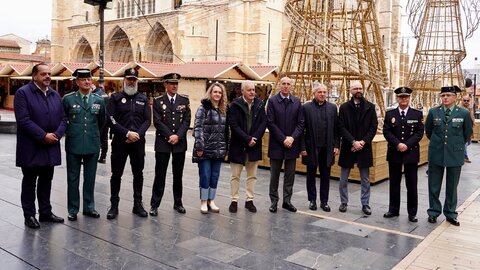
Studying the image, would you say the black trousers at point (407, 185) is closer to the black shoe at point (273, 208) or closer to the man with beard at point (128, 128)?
the black shoe at point (273, 208)

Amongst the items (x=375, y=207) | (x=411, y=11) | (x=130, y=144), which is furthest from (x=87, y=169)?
(x=411, y=11)

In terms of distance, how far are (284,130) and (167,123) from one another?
1.62 metres

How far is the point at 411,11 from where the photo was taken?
15461 millimetres

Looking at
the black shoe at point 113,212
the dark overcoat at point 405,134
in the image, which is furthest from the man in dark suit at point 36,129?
the dark overcoat at point 405,134

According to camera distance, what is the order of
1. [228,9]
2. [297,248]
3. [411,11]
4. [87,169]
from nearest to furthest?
[297,248] → [87,169] → [411,11] → [228,9]

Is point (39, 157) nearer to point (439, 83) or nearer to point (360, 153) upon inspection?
point (360, 153)

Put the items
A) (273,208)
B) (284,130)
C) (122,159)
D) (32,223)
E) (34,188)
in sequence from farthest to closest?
1. (284,130)
2. (273,208)
3. (122,159)
4. (34,188)
5. (32,223)

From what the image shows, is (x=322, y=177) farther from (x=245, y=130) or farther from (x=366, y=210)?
(x=245, y=130)

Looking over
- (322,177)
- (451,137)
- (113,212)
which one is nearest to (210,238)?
(113,212)

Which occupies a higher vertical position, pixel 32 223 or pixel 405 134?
pixel 405 134

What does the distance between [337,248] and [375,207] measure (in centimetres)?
222

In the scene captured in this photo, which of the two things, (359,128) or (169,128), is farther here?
(359,128)

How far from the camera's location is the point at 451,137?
19.1 feet

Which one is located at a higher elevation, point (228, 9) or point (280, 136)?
point (228, 9)
